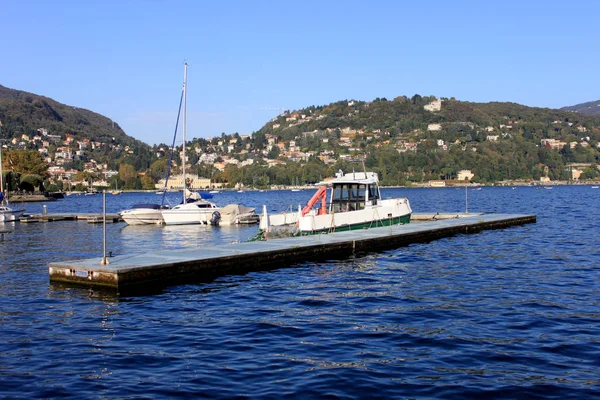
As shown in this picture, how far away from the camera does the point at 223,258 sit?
66.6ft

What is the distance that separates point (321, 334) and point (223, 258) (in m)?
8.13

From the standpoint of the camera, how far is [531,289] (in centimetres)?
1752

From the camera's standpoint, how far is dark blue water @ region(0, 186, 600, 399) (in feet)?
31.8

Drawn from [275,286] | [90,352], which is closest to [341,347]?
[90,352]

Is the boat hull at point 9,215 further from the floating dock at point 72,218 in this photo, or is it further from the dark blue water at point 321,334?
the dark blue water at point 321,334

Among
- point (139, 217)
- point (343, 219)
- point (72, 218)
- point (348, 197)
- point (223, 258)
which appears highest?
point (348, 197)

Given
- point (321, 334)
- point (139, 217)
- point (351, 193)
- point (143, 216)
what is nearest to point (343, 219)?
point (351, 193)

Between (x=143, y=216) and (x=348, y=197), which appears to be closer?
(x=348, y=197)

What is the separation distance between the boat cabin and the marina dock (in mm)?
1679

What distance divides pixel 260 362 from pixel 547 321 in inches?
259

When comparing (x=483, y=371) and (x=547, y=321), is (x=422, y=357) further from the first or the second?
(x=547, y=321)

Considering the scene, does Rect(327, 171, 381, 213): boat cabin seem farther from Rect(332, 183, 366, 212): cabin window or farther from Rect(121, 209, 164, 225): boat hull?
Rect(121, 209, 164, 225): boat hull

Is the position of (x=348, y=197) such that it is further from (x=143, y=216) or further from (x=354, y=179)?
(x=143, y=216)

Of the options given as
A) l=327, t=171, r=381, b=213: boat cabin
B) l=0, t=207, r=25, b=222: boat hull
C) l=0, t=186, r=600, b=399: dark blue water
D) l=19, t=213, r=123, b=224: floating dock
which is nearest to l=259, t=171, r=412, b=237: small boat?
l=327, t=171, r=381, b=213: boat cabin
